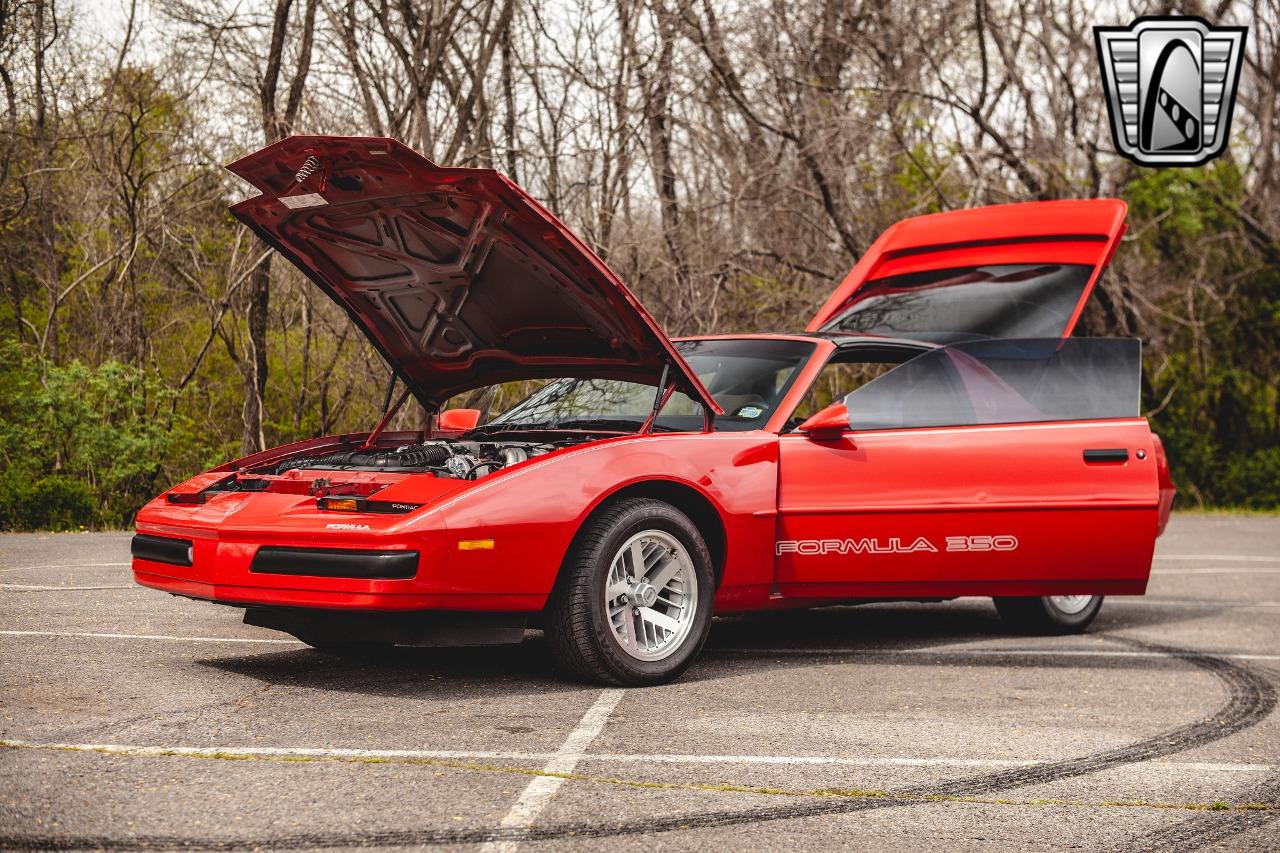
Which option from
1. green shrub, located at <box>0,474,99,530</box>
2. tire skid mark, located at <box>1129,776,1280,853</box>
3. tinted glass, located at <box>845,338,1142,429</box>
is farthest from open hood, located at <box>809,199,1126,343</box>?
green shrub, located at <box>0,474,99,530</box>

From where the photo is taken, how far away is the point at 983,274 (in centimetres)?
826

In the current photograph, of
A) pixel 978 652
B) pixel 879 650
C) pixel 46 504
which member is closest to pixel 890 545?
pixel 879 650

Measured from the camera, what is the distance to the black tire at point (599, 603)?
5180 millimetres

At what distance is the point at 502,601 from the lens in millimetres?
5039

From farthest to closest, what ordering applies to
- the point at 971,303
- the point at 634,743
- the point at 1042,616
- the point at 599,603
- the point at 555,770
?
1. the point at 971,303
2. the point at 1042,616
3. the point at 599,603
4. the point at 634,743
5. the point at 555,770

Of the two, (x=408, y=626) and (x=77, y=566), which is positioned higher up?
(x=408, y=626)

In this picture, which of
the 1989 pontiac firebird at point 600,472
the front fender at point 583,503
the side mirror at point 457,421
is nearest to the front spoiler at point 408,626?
the 1989 pontiac firebird at point 600,472

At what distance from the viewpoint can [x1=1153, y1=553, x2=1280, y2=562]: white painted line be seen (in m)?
11.6

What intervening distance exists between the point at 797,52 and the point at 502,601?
1240 centimetres

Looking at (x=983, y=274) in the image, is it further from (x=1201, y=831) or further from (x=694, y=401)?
(x=1201, y=831)

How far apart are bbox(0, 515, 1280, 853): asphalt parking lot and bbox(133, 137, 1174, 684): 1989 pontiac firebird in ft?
1.15

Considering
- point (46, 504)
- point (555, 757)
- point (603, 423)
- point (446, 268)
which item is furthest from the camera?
point (46, 504)

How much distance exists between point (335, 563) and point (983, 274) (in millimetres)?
4835

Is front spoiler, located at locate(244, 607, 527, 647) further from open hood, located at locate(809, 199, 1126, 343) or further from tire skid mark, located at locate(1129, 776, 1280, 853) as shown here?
open hood, located at locate(809, 199, 1126, 343)
